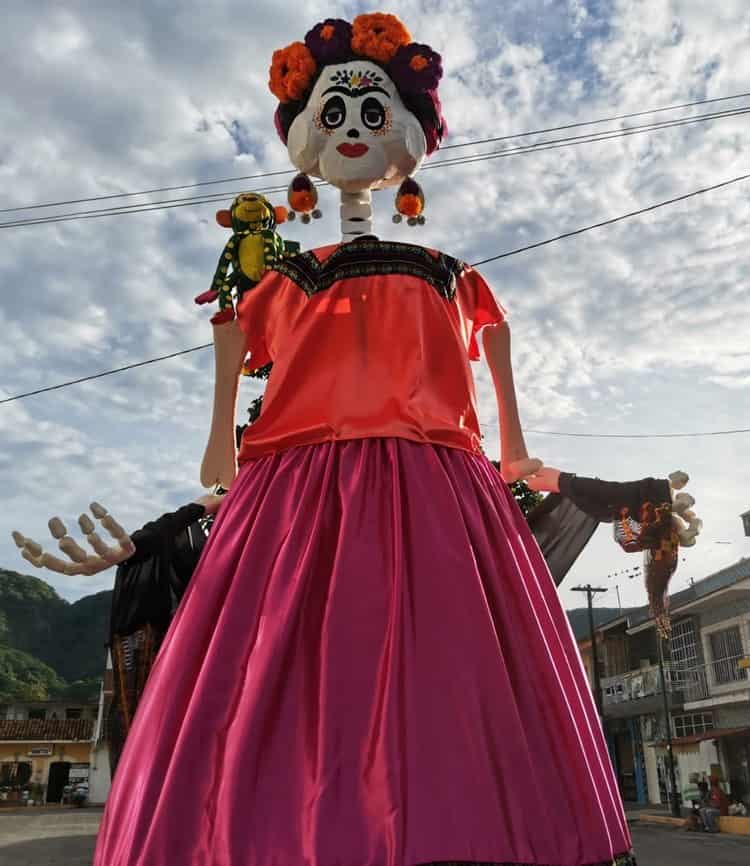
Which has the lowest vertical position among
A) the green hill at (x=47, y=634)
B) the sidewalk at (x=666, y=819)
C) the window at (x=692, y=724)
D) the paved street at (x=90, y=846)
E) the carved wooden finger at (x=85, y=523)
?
the sidewalk at (x=666, y=819)

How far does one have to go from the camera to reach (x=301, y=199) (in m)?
2.90

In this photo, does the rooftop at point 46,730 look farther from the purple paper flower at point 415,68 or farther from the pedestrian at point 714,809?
the purple paper flower at point 415,68

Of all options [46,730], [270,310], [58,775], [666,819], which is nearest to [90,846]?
[666,819]

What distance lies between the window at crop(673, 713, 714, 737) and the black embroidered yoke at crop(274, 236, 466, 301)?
23.1m

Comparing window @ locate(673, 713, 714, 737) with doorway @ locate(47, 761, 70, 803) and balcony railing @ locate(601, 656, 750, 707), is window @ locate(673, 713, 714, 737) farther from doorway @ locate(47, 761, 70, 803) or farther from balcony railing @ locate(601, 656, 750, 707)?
doorway @ locate(47, 761, 70, 803)

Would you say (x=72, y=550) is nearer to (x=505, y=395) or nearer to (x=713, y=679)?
(x=505, y=395)

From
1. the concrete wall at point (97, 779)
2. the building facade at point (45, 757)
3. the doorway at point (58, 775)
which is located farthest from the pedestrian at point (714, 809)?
the doorway at point (58, 775)

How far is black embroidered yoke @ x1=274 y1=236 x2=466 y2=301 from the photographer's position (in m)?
2.58

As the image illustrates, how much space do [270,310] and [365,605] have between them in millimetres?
1132

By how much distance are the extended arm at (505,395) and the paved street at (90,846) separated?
9.94m

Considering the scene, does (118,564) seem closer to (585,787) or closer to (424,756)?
(424,756)

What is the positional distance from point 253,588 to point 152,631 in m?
0.69

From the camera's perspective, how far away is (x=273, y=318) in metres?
2.70

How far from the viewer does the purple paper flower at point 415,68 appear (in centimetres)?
281
